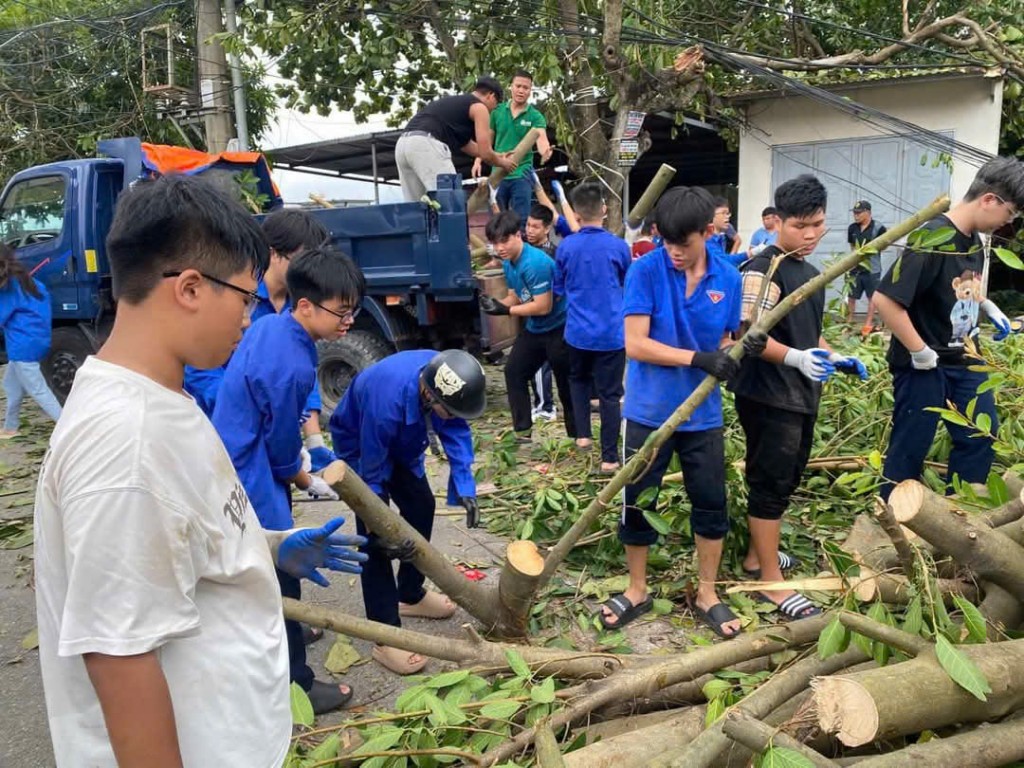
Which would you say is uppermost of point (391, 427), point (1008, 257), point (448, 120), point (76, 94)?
point (76, 94)

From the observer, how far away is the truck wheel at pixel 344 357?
21.6 feet

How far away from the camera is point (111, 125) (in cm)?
1455

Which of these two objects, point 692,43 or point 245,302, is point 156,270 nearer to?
point 245,302

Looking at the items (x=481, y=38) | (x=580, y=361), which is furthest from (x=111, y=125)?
(x=580, y=361)

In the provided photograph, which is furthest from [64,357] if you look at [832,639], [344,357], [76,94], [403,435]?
[76,94]

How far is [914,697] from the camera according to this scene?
1.77m

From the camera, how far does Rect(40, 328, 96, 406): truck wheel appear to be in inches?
279

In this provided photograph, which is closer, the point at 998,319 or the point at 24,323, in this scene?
the point at 998,319

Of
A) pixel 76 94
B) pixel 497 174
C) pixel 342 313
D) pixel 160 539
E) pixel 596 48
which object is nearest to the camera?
pixel 160 539

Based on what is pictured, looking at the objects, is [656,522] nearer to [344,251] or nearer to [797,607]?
[797,607]

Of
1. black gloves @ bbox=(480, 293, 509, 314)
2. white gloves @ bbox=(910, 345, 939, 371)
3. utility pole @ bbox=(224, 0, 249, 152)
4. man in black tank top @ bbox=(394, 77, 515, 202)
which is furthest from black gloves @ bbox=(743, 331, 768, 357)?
utility pole @ bbox=(224, 0, 249, 152)

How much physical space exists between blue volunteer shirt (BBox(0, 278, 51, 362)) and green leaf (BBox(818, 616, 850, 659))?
6.37 m

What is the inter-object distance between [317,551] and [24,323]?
17.4 ft

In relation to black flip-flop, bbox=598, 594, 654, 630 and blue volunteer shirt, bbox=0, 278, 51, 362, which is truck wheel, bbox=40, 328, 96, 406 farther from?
black flip-flop, bbox=598, 594, 654, 630
